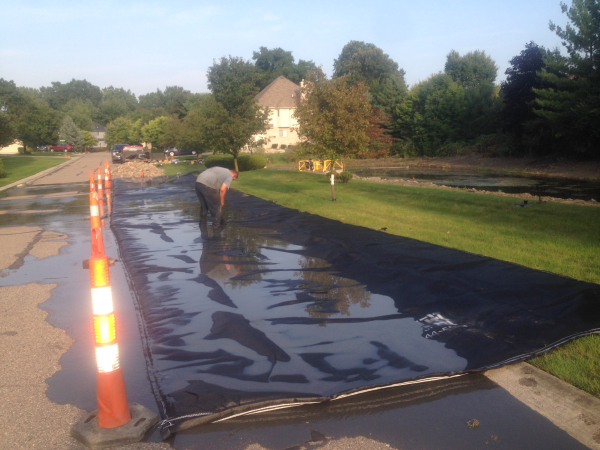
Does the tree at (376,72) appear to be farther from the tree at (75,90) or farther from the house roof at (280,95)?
the tree at (75,90)

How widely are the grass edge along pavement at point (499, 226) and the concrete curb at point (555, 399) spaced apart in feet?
0.38

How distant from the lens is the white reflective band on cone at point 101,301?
3260 millimetres

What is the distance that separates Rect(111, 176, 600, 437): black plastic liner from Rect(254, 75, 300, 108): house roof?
193 feet

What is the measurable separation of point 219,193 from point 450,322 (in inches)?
275

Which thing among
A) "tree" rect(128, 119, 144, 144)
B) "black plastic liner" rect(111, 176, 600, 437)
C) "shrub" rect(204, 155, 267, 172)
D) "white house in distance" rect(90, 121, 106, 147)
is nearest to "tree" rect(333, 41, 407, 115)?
"shrub" rect(204, 155, 267, 172)

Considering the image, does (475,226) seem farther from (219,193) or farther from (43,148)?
(43,148)

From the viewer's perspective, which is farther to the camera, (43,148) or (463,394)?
(43,148)

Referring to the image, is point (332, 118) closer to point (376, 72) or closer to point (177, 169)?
point (177, 169)

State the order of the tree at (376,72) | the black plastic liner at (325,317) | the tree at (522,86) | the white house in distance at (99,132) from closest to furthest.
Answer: the black plastic liner at (325,317) → the tree at (522,86) → the tree at (376,72) → the white house in distance at (99,132)

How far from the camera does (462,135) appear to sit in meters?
54.3

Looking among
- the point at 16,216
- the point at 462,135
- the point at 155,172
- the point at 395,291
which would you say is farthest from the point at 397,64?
the point at 395,291

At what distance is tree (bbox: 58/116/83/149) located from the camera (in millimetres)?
80312

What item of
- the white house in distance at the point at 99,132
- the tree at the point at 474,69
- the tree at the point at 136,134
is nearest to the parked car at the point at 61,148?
the tree at the point at 136,134

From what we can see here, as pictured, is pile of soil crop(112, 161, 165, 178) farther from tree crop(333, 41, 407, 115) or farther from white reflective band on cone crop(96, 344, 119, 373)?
tree crop(333, 41, 407, 115)
